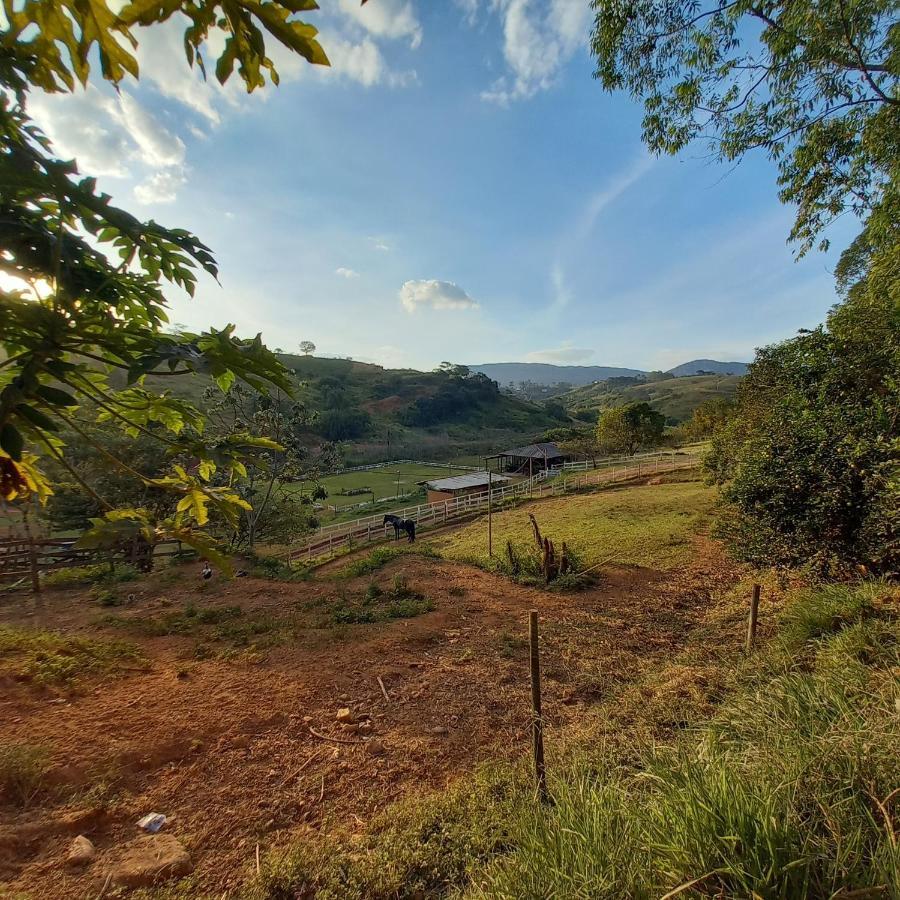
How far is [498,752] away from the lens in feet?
13.1

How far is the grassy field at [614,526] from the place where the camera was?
39.4 feet

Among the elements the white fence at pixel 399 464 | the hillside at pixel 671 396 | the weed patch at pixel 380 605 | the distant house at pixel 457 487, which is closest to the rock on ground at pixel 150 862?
the weed patch at pixel 380 605

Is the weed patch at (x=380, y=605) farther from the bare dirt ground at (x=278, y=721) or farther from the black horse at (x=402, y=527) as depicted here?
the black horse at (x=402, y=527)

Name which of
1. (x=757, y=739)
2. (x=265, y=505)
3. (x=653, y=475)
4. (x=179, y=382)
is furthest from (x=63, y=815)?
(x=179, y=382)

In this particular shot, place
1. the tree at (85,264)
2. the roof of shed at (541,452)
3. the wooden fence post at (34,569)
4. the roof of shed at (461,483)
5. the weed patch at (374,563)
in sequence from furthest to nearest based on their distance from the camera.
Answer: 1. the roof of shed at (541,452)
2. the roof of shed at (461,483)
3. the weed patch at (374,563)
4. the wooden fence post at (34,569)
5. the tree at (85,264)

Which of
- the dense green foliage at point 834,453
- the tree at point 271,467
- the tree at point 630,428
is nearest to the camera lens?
the dense green foliage at point 834,453

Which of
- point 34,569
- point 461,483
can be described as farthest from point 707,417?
point 34,569

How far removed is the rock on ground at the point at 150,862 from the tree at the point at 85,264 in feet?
8.96

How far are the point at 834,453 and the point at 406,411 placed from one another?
317 feet

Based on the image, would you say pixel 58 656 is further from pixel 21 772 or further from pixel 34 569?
pixel 34 569

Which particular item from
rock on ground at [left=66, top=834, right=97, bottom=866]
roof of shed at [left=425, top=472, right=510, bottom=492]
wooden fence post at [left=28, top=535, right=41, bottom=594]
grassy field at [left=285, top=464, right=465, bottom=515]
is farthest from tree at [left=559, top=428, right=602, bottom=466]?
rock on ground at [left=66, top=834, right=97, bottom=866]

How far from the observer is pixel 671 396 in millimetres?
125688

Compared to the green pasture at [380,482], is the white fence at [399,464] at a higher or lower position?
higher

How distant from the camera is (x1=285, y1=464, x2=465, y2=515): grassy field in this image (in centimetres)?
4288
